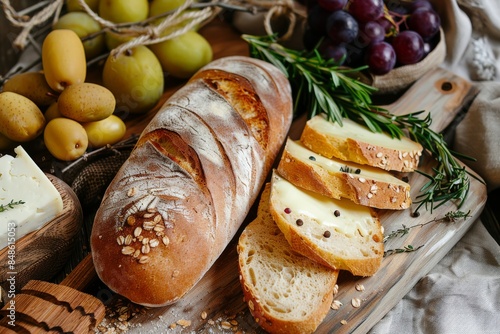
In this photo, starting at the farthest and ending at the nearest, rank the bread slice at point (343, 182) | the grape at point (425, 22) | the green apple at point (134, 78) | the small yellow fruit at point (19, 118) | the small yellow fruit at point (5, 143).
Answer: the grape at point (425, 22), the green apple at point (134, 78), the small yellow fruit at point (5, 143), the small yellow fruit at point (19, 118), the bread slice at point (343, 182)

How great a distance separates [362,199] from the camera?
6.50ft

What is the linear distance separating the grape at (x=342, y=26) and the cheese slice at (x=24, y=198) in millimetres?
1382

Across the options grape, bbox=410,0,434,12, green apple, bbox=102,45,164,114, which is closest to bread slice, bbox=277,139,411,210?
green apple, bbox=102,45,164,114

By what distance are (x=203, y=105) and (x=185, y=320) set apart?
82 centimetres

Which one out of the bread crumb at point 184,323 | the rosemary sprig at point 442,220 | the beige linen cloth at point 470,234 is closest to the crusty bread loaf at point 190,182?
the bread crumb at point 184,323

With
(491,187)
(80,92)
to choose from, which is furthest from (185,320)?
(491,187)

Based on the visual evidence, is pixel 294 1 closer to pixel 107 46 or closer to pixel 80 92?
pixel 107 46

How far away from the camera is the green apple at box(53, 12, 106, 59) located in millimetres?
2568

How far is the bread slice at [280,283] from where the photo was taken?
1722mm

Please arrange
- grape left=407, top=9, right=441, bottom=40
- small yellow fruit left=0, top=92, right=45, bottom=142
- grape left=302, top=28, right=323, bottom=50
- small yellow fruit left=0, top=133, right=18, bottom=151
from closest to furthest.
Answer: small yellow fruit left=0, top=92, right=45, bottom=142, small yellow fruit left=0, top=133, right=18, bottom=151, grape left=407, top=9, right=441, bottom=40, grape left=302, top=28, right=323, bottom=50

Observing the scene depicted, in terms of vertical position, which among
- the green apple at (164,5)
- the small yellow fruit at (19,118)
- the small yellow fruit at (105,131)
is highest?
the green apple at (164,5)

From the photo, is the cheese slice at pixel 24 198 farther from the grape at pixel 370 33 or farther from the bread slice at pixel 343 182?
the grape at pixel 370 33

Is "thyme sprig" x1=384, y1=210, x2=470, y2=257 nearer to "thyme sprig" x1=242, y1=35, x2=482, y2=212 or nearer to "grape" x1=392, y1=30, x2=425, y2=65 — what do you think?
"thyme sprig" x1=242, y1=35, x2=482, y2=212

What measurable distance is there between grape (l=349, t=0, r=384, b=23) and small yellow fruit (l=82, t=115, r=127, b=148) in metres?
1.15
